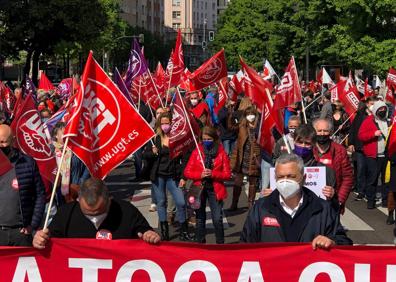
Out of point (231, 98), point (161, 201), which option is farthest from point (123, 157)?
point (231, 98)

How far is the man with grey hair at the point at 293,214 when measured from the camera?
496cm

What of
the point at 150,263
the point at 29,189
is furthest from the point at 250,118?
the point at 150,263

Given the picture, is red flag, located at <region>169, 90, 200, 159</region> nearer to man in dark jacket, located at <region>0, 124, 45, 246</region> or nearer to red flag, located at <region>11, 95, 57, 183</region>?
red flag, located at <region>11, 95, 57, 183</region>

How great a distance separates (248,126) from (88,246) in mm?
7193

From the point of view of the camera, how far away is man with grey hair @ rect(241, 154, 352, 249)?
16.3ft

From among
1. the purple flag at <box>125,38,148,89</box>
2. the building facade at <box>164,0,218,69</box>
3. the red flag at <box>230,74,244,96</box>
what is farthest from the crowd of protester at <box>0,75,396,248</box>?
the building facade at <box>164,0,218,69</box>

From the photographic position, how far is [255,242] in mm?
5172

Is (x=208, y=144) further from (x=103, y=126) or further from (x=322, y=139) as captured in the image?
(x=103, y=126)

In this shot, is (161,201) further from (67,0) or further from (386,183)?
(67,0)

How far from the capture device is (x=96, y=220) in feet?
17.1

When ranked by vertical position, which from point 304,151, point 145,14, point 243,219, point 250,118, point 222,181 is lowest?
point 243,219

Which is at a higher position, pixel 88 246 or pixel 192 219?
pixel 88 246

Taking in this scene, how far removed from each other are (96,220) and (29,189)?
165 cm

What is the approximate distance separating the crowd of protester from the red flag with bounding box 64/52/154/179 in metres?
0.46
